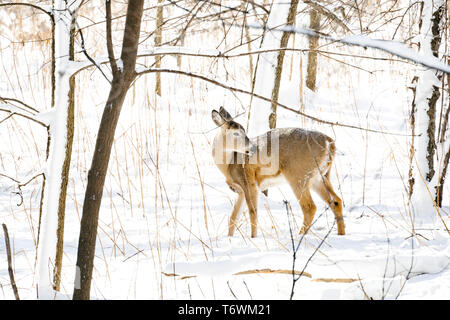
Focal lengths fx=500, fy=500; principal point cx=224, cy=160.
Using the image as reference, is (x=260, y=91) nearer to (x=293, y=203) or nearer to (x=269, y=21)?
(x=269, y=21)

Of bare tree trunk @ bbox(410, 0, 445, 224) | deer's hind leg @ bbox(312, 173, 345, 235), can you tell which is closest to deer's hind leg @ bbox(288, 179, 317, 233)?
deer's hind leg @ bbox(312, 173, 345, 235)

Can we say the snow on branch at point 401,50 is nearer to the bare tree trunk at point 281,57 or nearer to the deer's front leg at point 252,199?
the deer's front leg at point 252,199

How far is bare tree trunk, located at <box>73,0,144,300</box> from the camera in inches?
68.0

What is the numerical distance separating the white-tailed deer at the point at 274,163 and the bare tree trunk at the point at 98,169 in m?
2.55

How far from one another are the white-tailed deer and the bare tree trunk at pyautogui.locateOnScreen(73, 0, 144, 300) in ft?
8.38

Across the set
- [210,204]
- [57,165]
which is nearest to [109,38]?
[57,165]

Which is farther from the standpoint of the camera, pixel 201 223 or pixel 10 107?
pixel 201 223

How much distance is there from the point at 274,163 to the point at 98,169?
3.07 m

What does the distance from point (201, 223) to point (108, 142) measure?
2.65 meters

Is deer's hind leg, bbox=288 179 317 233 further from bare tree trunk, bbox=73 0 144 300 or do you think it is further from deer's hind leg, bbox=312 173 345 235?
bare tree trunk, bbox=73 0 144 300

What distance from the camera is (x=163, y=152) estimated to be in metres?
6.75

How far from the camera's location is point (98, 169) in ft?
5.69
